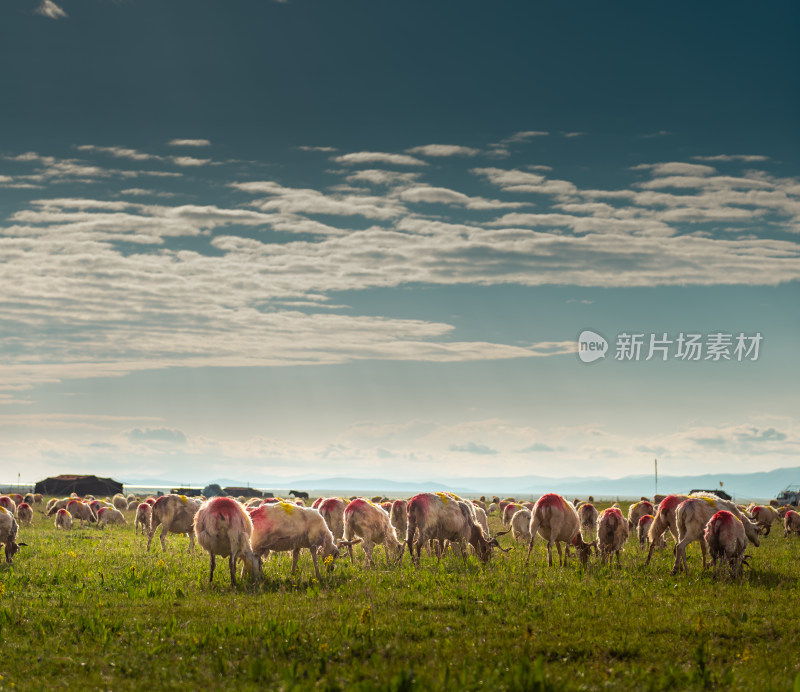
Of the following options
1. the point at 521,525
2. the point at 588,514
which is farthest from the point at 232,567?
the point at 521,525

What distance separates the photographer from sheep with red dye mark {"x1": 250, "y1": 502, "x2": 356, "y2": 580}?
56.8 ft

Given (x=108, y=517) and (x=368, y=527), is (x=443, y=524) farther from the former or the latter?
(x=108, y=517)

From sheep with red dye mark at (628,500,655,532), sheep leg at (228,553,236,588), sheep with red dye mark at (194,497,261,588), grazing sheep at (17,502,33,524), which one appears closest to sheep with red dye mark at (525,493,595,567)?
sheep with red dye mark at (194,497,261,588)

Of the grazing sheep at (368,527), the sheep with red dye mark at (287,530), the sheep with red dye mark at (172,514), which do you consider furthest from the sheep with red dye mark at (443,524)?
the sheep with red dye mark at (172,514)

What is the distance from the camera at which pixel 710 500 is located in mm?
21078

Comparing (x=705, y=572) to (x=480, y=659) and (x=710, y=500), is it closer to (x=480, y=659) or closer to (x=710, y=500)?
(x=710, y=500)

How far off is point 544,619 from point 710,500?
35.5 feet

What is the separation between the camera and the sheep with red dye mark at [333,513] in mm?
23703

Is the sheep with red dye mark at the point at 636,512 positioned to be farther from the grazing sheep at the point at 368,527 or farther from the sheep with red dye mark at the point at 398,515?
the grazing sheep at the point at 368,527

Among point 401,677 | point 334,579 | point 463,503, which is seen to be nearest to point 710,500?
point 463,503

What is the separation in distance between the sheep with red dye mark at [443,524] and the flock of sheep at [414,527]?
0.03 metres

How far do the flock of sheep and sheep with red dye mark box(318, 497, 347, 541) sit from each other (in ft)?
0.11

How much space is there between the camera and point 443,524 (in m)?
22.1

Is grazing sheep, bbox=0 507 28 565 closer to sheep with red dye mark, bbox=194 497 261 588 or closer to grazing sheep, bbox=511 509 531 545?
sheep with red dye mark, bbox=194 497 261 588
